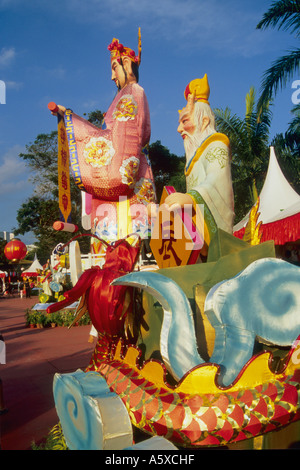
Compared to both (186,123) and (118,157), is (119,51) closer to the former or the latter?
(118,157)

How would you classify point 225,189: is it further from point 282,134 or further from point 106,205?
point 282,134

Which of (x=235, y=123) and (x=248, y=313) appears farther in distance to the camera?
(x=235, y=123)

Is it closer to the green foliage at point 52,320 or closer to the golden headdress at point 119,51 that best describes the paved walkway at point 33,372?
the green foliage at point 52,320

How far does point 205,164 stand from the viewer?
2760 mm

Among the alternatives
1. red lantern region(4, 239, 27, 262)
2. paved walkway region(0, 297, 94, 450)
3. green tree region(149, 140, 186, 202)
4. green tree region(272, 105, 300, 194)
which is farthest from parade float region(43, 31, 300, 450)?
green tree region(149, 140, 186, 202)

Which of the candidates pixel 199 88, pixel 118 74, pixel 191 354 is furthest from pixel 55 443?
pixel 118 74

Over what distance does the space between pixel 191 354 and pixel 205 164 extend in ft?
4.68

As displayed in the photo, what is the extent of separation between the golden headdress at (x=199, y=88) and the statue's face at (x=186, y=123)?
0.13m

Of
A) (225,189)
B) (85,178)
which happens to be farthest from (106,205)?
(225,189)

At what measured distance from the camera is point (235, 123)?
462 inches

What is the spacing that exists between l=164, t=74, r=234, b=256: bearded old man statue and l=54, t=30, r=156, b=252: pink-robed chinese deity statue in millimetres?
4454
